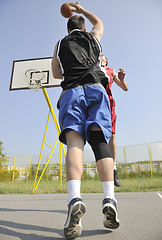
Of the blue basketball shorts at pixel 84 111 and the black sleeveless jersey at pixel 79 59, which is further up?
the black sleeveless jersey at pixel 79 59

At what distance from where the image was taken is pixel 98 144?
115 cm

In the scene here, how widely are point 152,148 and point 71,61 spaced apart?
405 inches

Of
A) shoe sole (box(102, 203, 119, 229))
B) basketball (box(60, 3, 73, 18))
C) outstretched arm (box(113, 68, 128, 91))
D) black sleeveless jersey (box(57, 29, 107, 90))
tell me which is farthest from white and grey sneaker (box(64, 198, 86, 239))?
basketball (box(60, 3, 73, 18))

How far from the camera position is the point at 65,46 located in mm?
1406

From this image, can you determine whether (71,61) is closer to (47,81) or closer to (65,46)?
(65,46)

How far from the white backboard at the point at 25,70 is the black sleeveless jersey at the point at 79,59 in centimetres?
421

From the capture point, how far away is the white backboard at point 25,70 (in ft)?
18.9

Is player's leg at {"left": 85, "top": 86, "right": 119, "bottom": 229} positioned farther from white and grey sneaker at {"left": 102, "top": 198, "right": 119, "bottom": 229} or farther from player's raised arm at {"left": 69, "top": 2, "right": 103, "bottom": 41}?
player's raised arm at {"left": 69, "top": 2, "right": 103, "bottom": 41}

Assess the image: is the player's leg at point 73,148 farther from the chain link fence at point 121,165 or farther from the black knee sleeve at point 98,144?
the chain link fence at point 121,165

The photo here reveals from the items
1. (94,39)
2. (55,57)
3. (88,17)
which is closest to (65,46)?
(55,57)

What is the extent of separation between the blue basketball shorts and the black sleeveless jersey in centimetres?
8

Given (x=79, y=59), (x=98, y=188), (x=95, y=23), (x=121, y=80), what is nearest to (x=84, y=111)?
(x=79, y=59)

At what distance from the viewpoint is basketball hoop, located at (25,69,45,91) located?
Answer: 556 centimetres

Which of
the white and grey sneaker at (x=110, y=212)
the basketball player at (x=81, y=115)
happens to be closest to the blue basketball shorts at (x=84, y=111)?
the basketball player at (x=81, y=115)
